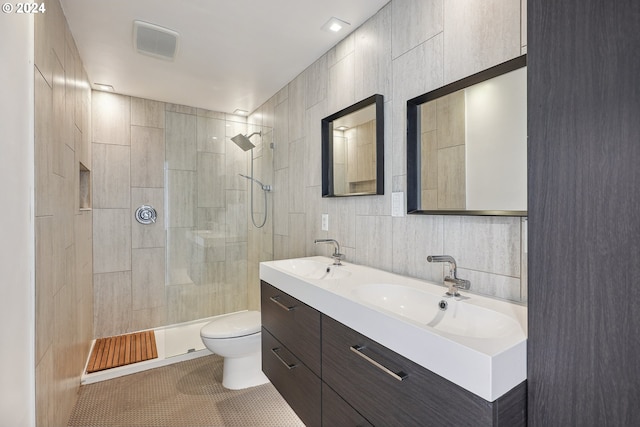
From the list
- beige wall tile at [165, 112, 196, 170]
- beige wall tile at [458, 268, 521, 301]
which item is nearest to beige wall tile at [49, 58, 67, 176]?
beige wall tile at [165, 112, 196, 170]

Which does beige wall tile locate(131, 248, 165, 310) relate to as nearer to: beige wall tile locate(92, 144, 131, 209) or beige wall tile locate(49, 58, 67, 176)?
beige wall tile locate(92, 144, 131, 209)

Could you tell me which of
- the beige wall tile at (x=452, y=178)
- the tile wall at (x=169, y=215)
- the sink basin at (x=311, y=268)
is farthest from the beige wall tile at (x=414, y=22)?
the tile wall at (x=169, y=215)

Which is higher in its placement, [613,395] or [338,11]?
[338,11]

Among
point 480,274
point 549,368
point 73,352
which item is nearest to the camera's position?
point 549,368

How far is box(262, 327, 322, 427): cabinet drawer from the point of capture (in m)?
1.37

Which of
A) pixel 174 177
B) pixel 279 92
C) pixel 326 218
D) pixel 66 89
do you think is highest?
pixel 279 92

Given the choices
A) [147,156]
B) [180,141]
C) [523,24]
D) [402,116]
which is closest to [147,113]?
[147,156]

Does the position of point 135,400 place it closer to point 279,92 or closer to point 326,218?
point 326,218

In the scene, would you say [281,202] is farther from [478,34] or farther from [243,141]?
[478,34]

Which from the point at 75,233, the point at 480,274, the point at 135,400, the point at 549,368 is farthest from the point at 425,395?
the point at 75,233

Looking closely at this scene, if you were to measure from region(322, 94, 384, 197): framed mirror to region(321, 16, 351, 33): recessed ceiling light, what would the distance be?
48 centimetres

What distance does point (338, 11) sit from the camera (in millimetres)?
1732

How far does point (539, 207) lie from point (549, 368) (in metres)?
0.40

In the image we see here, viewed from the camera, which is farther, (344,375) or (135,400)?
A: (135,400)
